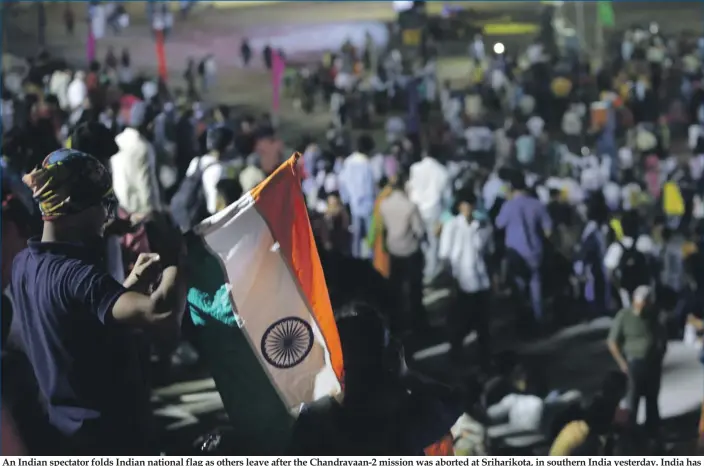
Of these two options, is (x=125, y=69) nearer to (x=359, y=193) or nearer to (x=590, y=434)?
(x=359, y=193)

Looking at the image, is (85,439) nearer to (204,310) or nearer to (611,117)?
(204,310)

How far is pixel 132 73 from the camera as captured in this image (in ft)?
62.1

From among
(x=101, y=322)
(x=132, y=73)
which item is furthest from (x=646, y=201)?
(x=101, y=322)

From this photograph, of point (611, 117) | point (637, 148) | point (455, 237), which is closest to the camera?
point (455, 237)

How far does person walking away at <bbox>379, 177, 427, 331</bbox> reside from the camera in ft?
30.9

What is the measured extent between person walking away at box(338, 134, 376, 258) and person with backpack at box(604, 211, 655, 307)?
2.33m

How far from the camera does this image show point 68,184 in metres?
3.06

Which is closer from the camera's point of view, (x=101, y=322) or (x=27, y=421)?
(x=101, y=322)

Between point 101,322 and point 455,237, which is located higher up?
point 101,322

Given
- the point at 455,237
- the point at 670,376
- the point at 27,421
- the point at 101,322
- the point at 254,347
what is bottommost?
the point at 670,376

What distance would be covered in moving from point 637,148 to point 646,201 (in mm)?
3971

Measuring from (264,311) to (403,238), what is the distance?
232 inches

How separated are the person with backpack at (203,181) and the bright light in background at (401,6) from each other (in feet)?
43.2

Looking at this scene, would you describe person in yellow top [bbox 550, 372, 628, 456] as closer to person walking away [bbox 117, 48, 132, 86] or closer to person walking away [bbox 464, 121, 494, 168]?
person walking away [bbox 464, 121, 494, 168]
